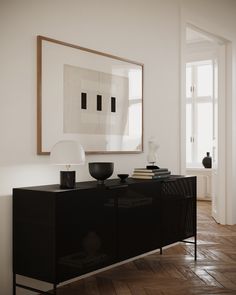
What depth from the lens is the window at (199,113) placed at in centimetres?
902

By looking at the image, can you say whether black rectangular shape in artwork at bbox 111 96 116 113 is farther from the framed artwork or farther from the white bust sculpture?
the white bust sculpture

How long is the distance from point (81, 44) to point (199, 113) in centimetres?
581

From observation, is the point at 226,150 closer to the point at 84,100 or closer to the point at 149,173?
the point at 149,173

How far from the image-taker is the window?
29.6 feet

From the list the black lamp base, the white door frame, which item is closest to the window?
the white door frame

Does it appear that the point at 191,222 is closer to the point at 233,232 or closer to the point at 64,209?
the point at 233,232

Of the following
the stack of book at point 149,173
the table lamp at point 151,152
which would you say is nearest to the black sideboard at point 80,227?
the stack of book at point 149,173

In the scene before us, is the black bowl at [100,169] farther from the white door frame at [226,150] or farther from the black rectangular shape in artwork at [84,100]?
the white door frame at [226,150]

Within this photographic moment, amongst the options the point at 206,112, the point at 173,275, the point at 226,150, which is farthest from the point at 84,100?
the point at 206,112

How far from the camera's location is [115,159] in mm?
4105

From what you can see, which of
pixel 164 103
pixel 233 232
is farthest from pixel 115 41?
pixel 233 232

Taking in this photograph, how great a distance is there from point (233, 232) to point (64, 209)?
11.1 ft

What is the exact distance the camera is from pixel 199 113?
912 centimetres

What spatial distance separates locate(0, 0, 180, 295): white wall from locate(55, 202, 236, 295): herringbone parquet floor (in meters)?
0.85
